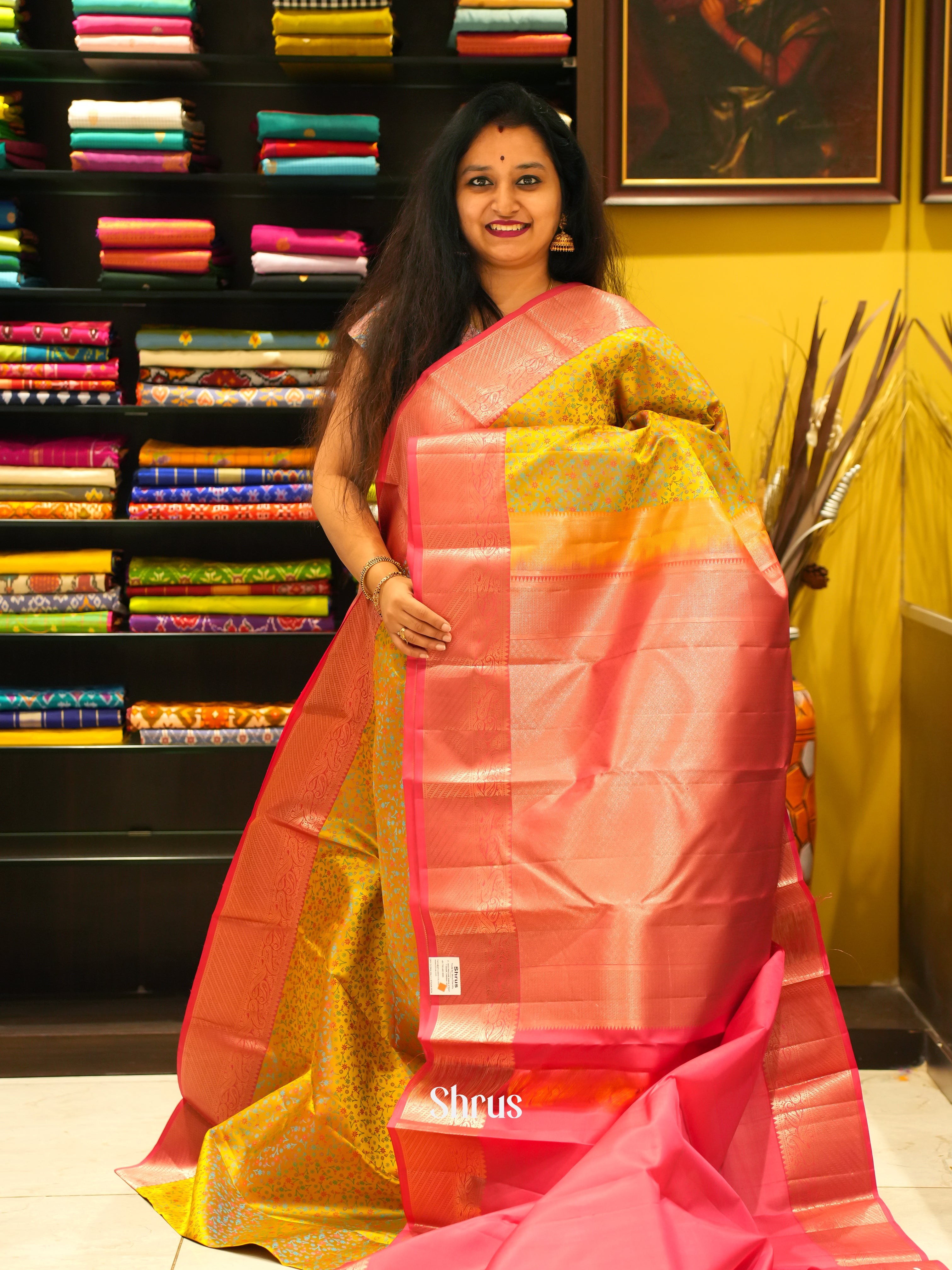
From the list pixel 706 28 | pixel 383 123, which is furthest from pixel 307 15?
pixel 706 28

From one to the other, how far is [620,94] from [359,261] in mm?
666

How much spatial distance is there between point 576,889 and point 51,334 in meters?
1.74

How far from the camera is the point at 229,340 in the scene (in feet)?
8.61

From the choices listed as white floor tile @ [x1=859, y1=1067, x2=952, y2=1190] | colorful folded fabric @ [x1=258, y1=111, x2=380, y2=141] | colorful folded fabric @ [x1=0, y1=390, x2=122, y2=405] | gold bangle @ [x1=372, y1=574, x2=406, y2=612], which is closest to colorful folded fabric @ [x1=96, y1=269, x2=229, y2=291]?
colorful folded fabric @ [x1=0, y1=390, x2=122, y2=405]

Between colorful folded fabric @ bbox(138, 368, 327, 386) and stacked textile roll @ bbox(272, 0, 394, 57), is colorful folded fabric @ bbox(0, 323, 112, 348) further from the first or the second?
stacked textile roll @ bbox(272, 0, 394, 57)

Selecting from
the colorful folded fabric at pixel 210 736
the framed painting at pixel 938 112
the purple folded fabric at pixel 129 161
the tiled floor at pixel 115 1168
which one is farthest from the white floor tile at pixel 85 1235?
the framed painting at pixel 938 112

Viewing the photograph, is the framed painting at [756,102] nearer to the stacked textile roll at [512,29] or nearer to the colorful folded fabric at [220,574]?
the stacked textile roll at [512,29]

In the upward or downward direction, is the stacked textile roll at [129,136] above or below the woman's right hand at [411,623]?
above

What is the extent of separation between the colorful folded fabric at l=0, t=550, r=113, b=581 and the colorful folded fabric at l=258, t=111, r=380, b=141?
914 millimetres

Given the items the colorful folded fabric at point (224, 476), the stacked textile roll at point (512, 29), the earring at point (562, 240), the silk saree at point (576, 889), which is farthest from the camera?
the colorful folded fabric at point (224, 476)

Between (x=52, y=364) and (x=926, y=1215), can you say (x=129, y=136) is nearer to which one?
(x=52, y=364)

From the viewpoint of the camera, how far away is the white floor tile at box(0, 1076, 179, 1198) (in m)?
2.04

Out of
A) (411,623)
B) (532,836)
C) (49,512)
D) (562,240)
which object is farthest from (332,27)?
(532,836)

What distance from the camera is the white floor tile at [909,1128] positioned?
79.9 inches
